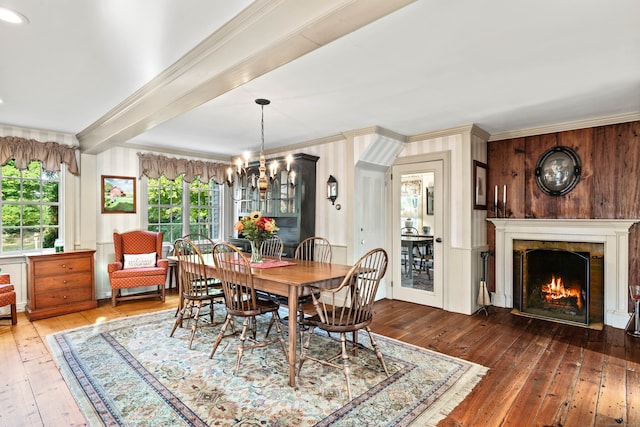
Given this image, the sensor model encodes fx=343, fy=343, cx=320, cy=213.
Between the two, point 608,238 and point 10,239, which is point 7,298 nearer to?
point 10,239

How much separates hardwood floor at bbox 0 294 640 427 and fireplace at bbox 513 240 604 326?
246mm

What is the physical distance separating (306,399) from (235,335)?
1201mm

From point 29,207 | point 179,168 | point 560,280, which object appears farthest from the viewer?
point 179,168

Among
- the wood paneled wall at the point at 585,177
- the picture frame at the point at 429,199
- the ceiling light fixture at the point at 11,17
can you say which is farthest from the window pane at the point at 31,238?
the wood paneled wall at the point at 585,177

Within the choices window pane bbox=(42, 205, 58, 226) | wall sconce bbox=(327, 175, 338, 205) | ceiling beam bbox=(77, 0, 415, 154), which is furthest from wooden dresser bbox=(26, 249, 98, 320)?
wall sconce bbox=(327, 175, 338, 205)

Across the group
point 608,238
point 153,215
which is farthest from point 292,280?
point 153,215

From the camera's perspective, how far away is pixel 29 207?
15.4ft

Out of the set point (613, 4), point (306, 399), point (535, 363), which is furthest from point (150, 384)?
point (613, 4)

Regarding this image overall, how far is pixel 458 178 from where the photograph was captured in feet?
14.7

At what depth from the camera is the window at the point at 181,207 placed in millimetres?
5750

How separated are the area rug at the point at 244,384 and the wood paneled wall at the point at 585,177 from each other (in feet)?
8.74

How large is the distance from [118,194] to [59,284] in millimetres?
1525

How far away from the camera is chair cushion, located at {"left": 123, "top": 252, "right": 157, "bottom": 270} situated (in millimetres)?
4977

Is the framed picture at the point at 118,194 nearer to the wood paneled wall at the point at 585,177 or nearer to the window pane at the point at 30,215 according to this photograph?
the window pane at the point at 30,215
